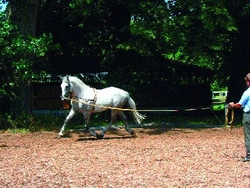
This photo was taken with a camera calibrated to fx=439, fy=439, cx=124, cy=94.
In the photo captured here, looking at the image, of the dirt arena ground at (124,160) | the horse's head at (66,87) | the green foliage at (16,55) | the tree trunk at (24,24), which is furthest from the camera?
the tree trunk at (24,24)

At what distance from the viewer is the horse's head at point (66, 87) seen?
1347 centimetres

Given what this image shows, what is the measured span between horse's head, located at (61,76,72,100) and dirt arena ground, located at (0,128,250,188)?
1.41m

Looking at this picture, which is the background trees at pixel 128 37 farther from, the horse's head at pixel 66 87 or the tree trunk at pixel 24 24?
the horse's head at pixel 66 87

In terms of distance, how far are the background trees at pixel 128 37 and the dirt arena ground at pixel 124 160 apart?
153 inches

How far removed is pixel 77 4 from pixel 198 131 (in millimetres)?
7290

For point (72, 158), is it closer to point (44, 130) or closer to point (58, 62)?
point (44, 130)

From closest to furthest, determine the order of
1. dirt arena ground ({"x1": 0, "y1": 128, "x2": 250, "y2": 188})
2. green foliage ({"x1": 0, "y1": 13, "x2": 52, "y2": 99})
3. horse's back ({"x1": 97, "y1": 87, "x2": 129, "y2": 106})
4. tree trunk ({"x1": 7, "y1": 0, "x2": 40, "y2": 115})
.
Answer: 1. dirt arena ground ({"x1": 0, "y1": 128, "x2": 250, "y2": 188})
2. horse's back ({"x1": 97, "y1": 87, "x2": 129, "y2": 106})
3. green foliage ({"x1": 0, "y1": 13, "x2": 52, "y2": 99})
4. tree trunk ({"x1": 7, "y1": 0, "x2": 40, "y2": 115})

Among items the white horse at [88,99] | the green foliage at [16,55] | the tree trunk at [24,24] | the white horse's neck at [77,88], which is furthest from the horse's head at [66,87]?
the tree trunk at [24,24]

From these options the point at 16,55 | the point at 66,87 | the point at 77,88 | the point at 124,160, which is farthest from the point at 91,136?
the point at 124,160

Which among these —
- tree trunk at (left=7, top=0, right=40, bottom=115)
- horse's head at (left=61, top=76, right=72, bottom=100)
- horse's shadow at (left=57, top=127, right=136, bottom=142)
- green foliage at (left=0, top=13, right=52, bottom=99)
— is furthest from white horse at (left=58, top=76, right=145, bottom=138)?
tree trunk at (left=7, top=0, right=40, bottom=115)

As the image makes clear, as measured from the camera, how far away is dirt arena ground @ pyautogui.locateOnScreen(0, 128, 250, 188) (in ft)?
26.0

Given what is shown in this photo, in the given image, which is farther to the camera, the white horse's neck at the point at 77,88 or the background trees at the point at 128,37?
the background trees at the point at 128,37

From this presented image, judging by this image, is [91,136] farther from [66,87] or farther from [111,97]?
[66,87]

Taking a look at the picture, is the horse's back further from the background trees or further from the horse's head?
the background trees
